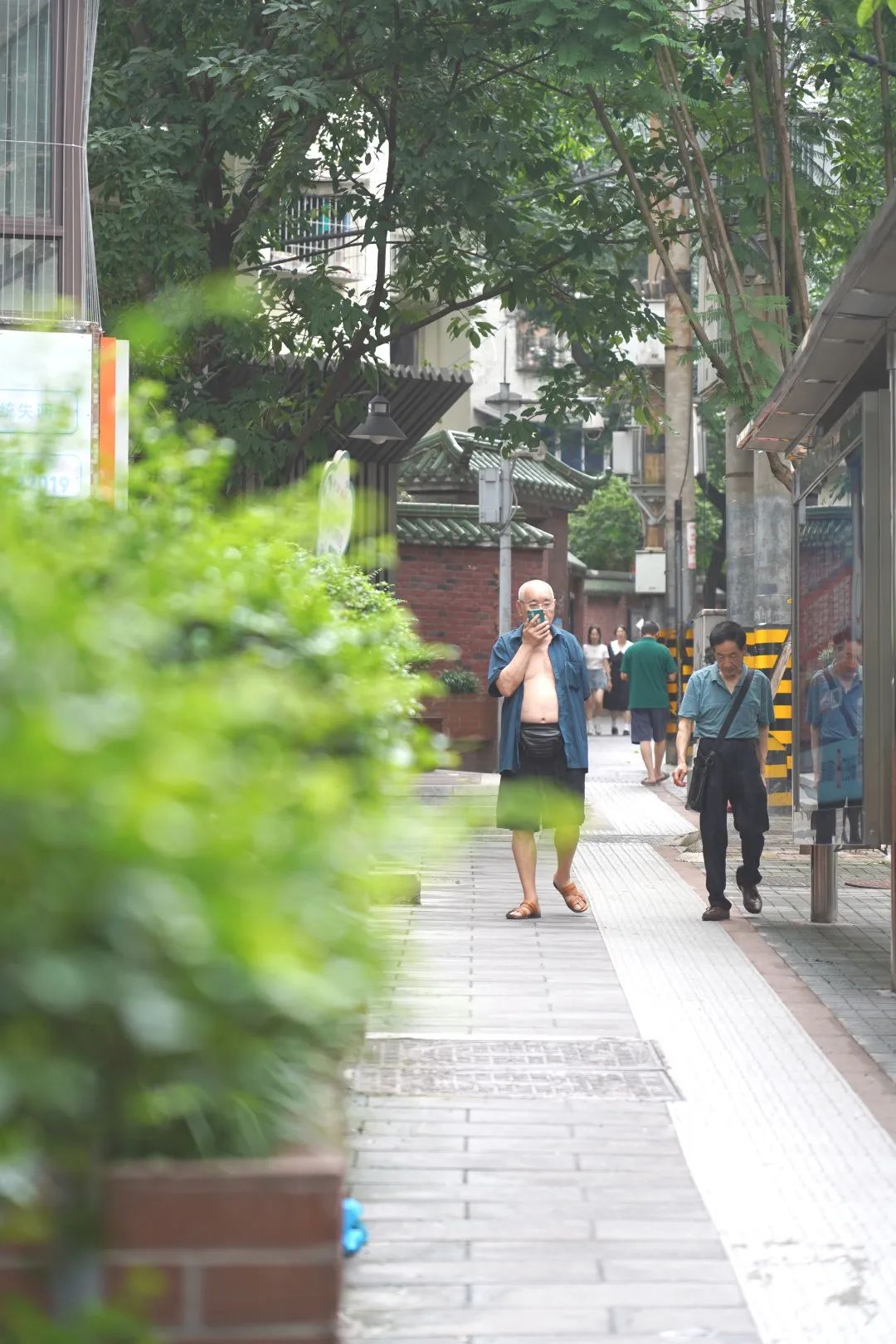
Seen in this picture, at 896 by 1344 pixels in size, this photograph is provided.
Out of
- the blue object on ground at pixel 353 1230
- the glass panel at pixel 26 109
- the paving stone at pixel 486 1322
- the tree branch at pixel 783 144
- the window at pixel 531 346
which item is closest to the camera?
the paving stone at pixel 486 1322

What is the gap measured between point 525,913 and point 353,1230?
5.95 meters

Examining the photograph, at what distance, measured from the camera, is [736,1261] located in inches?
176

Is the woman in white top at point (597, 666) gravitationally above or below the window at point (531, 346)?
below

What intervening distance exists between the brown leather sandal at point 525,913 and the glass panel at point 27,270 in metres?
4.13

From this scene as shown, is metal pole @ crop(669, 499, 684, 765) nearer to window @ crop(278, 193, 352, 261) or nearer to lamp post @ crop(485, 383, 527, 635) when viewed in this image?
lamp post @ crop(485, 383, 527, 635)

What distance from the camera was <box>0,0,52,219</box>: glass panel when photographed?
10664 mm

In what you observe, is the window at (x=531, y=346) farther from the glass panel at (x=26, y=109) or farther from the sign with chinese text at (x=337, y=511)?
the sign with chinese text at (x=337, y=511)

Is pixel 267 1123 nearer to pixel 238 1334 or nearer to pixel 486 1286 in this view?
pixel 238 1334

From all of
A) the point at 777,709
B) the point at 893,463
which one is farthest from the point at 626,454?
the point at 893,463

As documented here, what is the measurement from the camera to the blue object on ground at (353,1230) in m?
Result: 4.40

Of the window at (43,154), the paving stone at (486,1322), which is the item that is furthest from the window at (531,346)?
the paving stone at (486,1322)

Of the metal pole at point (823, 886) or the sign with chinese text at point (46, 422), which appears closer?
the sign with chinese text at point (46, 422)

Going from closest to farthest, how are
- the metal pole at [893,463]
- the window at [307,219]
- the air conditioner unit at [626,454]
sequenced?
the metal pole at [893,463] → the window at [307,219] → the air conditioner unit at [626,454]

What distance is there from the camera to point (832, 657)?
9625 mm
